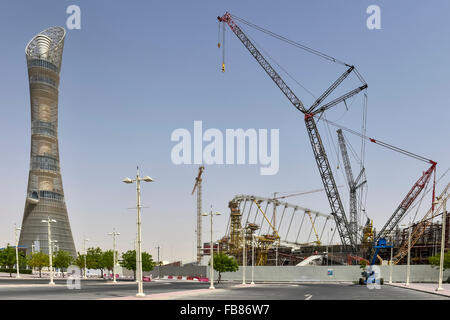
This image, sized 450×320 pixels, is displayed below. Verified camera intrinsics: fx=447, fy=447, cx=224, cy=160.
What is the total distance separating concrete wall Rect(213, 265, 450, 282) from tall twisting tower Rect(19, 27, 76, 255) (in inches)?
3360

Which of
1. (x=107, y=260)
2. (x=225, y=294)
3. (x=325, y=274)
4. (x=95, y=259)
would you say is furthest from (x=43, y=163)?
(x=225, y=294)

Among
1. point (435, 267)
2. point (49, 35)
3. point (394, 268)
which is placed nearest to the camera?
point (435, 267)

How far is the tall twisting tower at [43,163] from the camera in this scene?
170000 millimetres

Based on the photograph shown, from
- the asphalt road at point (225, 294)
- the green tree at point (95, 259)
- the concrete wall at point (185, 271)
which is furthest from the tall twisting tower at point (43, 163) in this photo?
the asphalt road at point (225, 294)

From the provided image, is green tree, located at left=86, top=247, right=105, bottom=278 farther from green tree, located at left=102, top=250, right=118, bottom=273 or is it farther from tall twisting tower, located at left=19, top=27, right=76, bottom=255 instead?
tall twisting tower, located at left=19, top=27, right=76, bottom=255

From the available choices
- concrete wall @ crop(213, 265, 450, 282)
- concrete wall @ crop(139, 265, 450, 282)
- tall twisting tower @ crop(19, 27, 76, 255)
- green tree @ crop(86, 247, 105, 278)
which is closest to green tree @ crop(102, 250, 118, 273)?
green tree @ crop(86, 247, 105, 278)

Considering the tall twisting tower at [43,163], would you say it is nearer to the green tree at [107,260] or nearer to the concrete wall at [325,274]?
the green tree at [107,260]

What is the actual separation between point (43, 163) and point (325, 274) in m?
115

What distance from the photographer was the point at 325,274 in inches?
4252

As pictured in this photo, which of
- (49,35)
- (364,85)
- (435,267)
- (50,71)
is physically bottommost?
(435,267)

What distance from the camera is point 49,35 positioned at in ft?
616
